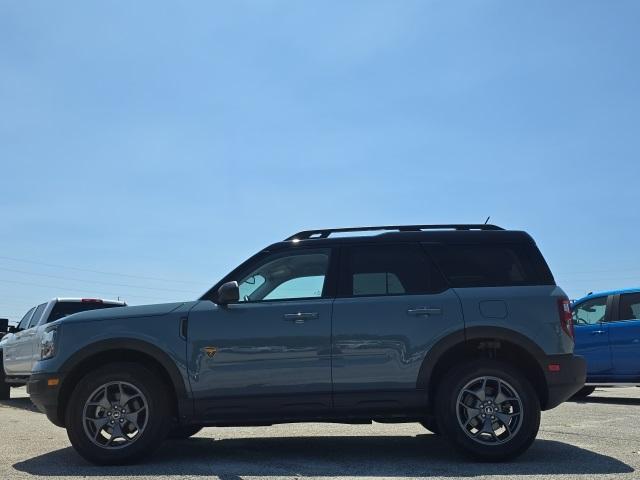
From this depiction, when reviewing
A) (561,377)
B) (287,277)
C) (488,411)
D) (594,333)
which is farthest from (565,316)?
(594,333)

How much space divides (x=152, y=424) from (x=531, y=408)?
3177mm

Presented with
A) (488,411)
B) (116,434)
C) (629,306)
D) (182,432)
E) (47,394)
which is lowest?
(182,432)

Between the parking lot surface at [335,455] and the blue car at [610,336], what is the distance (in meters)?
3.03

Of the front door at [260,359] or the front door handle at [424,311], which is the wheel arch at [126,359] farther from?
the front door handle at [424,311]

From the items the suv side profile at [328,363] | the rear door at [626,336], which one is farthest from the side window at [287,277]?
the rear door at [626,336]

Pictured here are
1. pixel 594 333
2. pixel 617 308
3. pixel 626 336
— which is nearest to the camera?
pixel 626 336

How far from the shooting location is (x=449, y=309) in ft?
21.3

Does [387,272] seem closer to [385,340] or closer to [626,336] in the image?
[385,340]

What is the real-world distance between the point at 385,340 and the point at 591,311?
25.4ft

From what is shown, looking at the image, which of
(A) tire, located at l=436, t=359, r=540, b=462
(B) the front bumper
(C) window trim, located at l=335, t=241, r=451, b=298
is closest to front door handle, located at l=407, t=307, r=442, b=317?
(C) window trim, located at l=335, t=241, r=451, b=298

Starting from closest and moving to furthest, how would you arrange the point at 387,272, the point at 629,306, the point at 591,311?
1. the point at 387,272
2. the point at 629,306
3. the point at 591,311

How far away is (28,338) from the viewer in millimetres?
12617

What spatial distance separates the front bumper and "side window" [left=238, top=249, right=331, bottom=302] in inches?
69.6

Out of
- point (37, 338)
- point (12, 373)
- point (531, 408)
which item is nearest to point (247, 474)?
point (531, 408)
